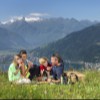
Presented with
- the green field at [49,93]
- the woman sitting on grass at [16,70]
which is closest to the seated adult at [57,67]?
the woman sitting on grass at [16,70]

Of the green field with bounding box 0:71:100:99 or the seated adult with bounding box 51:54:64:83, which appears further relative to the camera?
the seated adult with bounding box 51:54:64:83

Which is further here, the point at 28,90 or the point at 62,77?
the point at 62,77

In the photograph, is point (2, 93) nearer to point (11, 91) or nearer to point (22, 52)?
point (11, 91)

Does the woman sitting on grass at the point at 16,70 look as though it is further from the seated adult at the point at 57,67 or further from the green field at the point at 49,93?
the green field at the point at 49,93

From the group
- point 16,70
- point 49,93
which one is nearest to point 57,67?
point 16,70

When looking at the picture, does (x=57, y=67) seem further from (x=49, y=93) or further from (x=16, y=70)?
(x=49, y=93)

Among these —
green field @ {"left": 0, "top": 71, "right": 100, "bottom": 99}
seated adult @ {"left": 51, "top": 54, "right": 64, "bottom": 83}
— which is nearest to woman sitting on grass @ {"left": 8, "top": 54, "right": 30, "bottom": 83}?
seated adult @ {"left": 51, "top": 54, "right": 64, "bottom": 83}

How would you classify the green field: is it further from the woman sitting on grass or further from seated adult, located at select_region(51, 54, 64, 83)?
seated adult, located at select_region(51, 54, 64, 83)

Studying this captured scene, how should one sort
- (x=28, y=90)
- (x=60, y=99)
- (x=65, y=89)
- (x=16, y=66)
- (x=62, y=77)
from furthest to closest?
1. (x=16, y=66)
2. (x=62, y=77)
3. (x=65, y=89)
4. (x=28, y=90)
5. (x=60, y=99)

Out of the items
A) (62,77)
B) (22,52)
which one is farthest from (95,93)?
(22,52)

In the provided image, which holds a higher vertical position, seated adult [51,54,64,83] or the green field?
seated adult [51,54,64,83]

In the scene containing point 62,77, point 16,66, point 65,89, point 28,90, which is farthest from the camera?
point 16,66

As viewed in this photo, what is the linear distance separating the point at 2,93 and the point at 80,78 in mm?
7889

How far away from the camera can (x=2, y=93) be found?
9812mm
